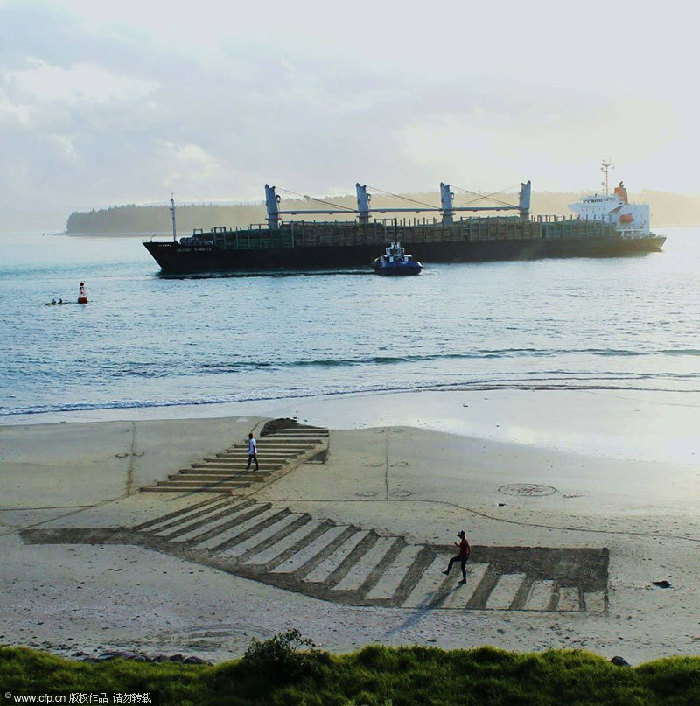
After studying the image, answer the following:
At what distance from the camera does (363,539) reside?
54.1 ft

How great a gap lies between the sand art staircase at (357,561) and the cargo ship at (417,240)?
10599cm

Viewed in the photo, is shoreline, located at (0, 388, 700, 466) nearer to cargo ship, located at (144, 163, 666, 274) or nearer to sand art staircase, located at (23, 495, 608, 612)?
sand art staircase, located at (23, 495, 608, 612)

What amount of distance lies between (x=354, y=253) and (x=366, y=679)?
118799 mm

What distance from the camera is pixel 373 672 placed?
1077cm

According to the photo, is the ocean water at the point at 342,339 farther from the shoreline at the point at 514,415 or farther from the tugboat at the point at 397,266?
the tugboat at the point at 397,266

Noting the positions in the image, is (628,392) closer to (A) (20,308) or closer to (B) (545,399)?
(B) (545,399)

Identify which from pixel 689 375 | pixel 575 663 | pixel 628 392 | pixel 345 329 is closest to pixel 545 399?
pixel 628 392

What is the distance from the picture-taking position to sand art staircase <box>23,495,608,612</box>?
13789 millimetres

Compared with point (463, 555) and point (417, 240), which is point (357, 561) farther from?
point (417, 240)

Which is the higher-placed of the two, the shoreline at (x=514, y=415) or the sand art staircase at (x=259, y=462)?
the sand art staircase at (x=259, y=462)

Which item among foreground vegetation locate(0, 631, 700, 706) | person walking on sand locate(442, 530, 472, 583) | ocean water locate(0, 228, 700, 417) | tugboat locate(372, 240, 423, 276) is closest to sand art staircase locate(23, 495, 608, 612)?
person walking on sand locate(442, 530, 472, 583)

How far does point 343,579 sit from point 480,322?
49589 millimetres

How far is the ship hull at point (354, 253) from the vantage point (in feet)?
403

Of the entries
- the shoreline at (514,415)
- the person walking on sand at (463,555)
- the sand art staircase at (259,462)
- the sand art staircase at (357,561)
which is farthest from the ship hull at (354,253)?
the person walking on sand at (463,555)
